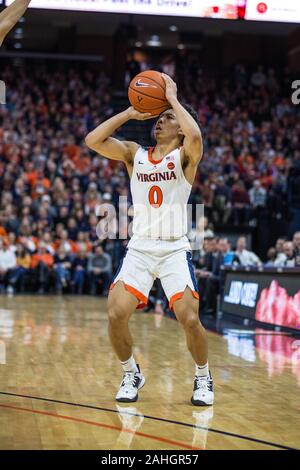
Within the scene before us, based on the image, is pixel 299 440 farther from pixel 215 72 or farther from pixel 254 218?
pixel 215 72

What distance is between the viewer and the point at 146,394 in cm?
615

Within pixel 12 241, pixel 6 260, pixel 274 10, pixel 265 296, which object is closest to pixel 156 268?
pixel 265 296

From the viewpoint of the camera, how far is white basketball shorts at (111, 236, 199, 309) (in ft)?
18.6

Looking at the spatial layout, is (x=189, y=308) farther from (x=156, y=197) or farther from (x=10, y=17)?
(x=10, y=17)

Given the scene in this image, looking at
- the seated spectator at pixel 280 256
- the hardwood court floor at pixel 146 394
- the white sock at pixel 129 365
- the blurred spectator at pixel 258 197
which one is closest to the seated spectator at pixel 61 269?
the blurred spectator at pixel 258 197

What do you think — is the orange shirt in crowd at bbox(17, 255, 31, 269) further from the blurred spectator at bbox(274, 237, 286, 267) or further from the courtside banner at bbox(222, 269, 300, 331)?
the blurred spectator at bbox(274, 237, 286, 267)

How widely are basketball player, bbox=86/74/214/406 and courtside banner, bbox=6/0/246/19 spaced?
9042mm

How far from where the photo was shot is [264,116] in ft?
91.1

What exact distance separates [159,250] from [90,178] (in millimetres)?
15686

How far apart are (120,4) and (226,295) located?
560 cm

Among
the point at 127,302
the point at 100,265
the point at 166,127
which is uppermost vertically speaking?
the point at 166,127

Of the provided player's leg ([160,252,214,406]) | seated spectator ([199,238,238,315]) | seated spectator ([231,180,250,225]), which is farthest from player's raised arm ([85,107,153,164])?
seated spectator ([231,180,250,225])

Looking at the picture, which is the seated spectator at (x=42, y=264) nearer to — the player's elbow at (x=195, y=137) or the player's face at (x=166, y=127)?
the player's face at (x=166, y=127)
